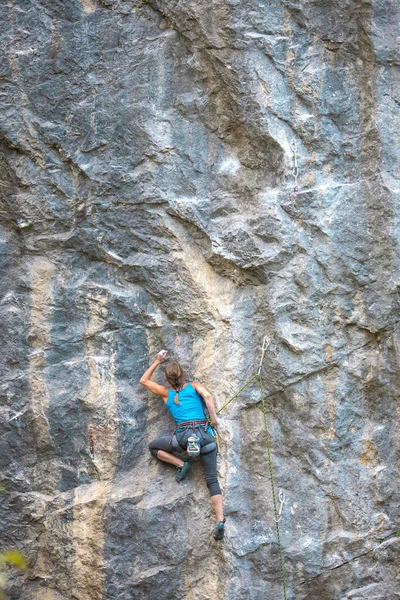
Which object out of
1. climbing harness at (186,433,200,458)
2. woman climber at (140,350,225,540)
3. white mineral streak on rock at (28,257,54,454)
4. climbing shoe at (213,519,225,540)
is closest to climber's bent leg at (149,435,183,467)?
woman climber at (140,350,225,540)

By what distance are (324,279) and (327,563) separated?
2113 millimetres

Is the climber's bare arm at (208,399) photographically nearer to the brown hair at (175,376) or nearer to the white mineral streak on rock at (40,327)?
the brown hair at (175,376)

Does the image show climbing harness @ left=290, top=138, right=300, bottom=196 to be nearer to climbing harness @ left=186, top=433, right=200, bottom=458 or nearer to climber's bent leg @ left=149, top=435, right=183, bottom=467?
climbing harness @ left=186, top=433, right=200, bottom=458

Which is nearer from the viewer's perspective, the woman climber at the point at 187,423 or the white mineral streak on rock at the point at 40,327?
the woman climber at the point at 187,423

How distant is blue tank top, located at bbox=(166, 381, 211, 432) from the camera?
4691 millimetres

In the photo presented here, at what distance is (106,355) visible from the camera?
4.90m

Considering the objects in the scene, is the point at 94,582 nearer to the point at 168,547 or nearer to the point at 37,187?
the point at 168,547

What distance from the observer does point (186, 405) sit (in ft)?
15.4

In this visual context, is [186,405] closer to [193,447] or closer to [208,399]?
[208,399]

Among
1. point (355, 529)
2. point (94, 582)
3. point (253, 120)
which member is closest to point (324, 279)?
point (253, 120)

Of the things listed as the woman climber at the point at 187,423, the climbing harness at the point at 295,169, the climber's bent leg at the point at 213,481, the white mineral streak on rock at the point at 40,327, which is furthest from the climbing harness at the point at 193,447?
the climbing harness at the point at 295,169

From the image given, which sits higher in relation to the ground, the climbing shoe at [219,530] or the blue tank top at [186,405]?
the blue tank top at [186,405]

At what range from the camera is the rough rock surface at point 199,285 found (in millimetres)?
4680

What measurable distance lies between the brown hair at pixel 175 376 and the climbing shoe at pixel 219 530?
928 mm
